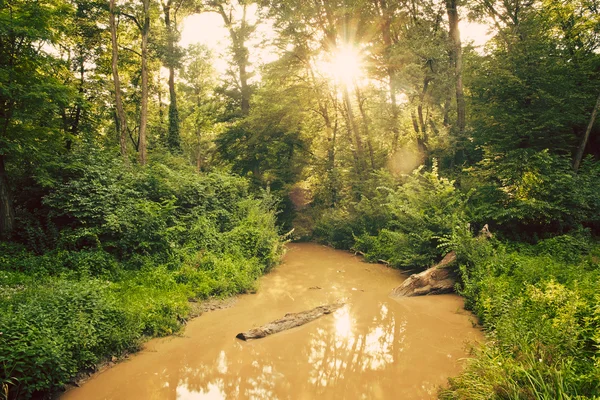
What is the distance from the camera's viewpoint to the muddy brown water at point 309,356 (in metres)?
5.16

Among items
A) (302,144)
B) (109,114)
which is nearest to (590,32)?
(302,144)

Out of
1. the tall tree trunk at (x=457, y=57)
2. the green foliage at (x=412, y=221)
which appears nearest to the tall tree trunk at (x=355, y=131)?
the green foliage at (x=412, y=221)

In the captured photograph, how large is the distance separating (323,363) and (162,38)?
18521 mm

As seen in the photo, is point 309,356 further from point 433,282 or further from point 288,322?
point 433,282

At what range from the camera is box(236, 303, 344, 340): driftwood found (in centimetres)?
694

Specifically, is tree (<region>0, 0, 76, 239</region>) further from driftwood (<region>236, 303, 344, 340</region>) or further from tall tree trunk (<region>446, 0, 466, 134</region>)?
tall tree trunk (<region>446, 0, 466, 134</region>)

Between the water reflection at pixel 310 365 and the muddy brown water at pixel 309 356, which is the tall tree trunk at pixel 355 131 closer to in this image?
the muddy brown water at pixel 309 356

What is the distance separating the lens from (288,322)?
746cm

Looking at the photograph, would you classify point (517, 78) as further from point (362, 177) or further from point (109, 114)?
point (109, 114)

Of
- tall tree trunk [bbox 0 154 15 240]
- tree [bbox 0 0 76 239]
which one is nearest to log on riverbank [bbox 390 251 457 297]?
tall tree trunk [bbox 0 154 15 240]

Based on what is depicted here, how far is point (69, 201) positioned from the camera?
29.7ft

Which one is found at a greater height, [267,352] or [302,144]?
[302,144]

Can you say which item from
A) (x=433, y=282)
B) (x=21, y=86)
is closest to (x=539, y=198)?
(x=433, y=282)

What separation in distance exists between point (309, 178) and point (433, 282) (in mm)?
13757
